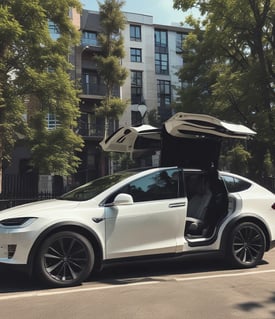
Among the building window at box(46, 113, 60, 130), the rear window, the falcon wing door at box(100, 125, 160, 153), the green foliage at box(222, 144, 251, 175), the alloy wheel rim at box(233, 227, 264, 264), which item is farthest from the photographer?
the green foliage at box(222, 144, 251, 175)

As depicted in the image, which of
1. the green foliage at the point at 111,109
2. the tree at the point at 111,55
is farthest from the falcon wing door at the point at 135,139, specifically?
the green foliage at the point at 111,109

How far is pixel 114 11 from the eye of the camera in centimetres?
3019

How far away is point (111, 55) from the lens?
30.2m

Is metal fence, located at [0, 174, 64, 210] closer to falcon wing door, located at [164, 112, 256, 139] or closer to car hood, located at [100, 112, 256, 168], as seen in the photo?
car hood, located at [100, 112, 256, 168]

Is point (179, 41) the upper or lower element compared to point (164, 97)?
upper

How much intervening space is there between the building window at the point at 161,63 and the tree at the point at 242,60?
740 inches

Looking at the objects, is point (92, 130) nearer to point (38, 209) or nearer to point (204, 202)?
point (204, 202)

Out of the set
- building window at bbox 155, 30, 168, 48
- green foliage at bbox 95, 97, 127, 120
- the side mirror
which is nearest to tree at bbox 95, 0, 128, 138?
green foliage at bbox 95, 97, 127, 120

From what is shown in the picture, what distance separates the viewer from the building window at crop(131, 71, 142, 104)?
148ft

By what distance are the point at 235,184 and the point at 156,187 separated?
1699 mm

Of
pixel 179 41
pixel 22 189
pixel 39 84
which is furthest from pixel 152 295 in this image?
pixel 179 41

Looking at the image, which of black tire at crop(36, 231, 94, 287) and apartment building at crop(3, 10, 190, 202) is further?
apartment building at crop(3, 10, 190, 202)

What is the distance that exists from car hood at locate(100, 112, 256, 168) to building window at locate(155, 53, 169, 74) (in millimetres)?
38917

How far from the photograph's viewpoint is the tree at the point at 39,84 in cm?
1870
